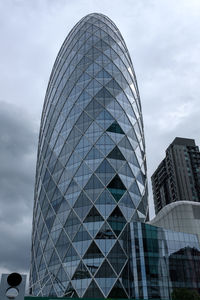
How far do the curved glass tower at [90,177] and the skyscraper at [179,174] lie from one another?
187 feet

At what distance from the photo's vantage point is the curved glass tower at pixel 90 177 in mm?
44000

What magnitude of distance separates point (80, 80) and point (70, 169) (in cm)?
1984

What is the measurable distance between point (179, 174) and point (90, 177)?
72.1m

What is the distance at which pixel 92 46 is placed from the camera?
218ft

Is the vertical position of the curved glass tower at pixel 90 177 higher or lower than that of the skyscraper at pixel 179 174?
lower

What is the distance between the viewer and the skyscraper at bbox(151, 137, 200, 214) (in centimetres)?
11094

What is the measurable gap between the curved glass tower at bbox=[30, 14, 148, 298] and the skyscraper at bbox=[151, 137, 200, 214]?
5704 cm

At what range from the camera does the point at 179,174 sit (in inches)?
4496

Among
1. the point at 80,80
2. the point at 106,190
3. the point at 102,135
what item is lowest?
the point at 106,190

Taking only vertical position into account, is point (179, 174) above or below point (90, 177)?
above

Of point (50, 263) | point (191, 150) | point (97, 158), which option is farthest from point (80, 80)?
point (191, 150)

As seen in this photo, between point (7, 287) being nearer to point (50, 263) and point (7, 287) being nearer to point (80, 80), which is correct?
point (50, 263)

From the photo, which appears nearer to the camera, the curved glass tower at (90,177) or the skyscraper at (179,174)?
the curved glass tower at (90,177)

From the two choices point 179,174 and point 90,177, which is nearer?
point 90,177
